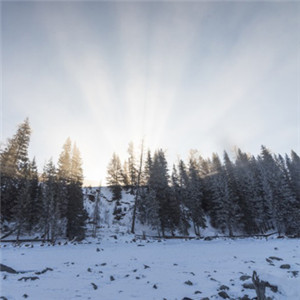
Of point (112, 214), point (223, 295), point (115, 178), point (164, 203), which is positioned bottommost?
point (223, 295)

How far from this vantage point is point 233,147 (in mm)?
67688

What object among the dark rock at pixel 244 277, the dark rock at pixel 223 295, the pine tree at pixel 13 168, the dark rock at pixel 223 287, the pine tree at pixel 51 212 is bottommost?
the dark rock at pixel 223 295

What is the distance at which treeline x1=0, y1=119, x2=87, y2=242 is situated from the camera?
914 inches

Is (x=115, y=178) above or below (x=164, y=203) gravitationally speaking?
above

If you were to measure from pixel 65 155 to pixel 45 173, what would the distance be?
201 inches

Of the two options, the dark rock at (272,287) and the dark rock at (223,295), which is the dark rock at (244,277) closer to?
the dark rock at (272,287)

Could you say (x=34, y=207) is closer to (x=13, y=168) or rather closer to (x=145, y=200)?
(x=13, y=168)

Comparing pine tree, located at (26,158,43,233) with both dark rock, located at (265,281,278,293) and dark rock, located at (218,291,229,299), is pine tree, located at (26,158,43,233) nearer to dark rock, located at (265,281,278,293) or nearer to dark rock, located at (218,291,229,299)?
dark rock, located at (218,291,229,299)

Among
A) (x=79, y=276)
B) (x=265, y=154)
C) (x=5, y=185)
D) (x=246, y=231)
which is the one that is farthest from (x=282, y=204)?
(x=5, y=185)

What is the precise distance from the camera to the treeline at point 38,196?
23219 mm

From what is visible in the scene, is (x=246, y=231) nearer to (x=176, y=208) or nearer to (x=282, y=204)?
(x=282, y=204)

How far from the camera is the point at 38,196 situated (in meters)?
29.0

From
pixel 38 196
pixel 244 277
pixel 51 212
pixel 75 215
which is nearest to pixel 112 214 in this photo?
pixel 75 215

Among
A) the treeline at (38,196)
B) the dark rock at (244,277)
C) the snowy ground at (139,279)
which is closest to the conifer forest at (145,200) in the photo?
the treeline at (38,196)
